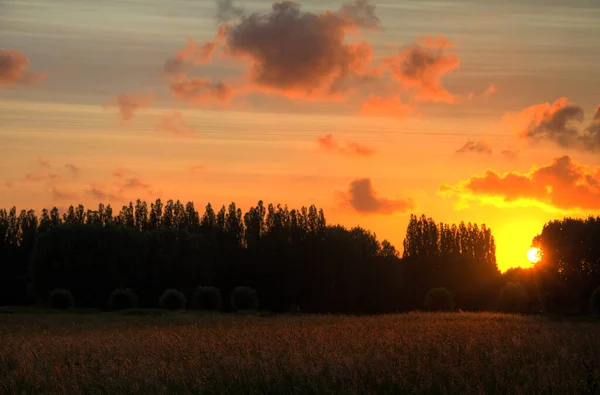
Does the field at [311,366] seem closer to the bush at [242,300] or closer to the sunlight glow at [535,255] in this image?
the bush at [242,300]

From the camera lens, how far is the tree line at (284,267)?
81125 mm

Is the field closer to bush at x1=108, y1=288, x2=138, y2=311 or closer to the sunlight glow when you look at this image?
bush at x1=108, y1=288, x2=138, y2=311

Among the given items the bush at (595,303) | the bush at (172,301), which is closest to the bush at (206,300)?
the bush at (172,301)

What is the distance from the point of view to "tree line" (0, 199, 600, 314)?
81.1 m

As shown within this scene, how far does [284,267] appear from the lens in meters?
94.1

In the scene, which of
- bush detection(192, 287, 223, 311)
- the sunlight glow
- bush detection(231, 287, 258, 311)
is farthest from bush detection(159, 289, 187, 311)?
the sunlight glow

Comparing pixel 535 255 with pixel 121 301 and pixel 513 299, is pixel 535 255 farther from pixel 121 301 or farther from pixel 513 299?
pixel 121 301

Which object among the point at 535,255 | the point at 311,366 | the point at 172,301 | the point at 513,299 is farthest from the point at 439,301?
the point at 311,366

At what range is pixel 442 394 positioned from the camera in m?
14.1

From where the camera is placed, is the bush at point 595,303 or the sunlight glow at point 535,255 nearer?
the bush at point 595,303

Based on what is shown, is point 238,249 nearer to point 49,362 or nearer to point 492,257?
point 492,257

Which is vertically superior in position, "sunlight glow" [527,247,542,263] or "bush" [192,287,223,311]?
"sunlight glow" [527,247,542,263]

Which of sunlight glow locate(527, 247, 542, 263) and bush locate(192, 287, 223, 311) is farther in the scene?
sunlight glow locate(527, 247, 542, 263)

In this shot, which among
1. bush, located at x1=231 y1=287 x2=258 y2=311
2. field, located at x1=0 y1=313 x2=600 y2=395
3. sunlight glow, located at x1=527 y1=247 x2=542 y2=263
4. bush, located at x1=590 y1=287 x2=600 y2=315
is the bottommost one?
field, located at x1=0 y1=313 x2=600 y2=395
